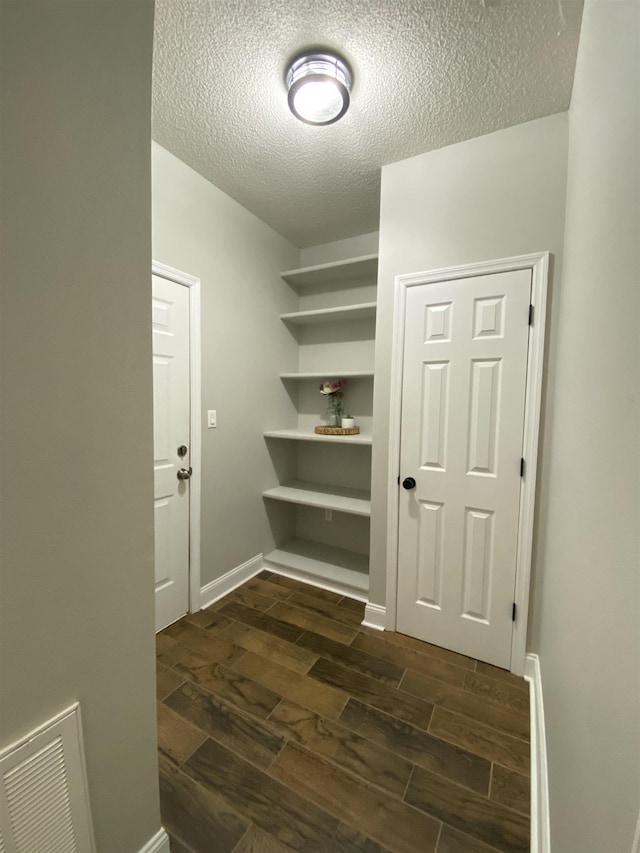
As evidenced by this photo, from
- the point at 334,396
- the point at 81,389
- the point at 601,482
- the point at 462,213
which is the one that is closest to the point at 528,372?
the point at 462,213

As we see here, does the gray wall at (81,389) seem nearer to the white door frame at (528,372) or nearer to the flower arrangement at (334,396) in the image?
the white door frame at (528,372)

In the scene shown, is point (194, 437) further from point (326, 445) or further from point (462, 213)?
point (462, 213)

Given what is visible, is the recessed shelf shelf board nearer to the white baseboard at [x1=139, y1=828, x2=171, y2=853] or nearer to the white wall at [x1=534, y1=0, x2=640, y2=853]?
the white wall at [x1=534, y1=0, x2=640, y2=853]

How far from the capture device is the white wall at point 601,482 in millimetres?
515

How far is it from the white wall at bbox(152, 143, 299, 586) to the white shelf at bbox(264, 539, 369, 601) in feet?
0.60

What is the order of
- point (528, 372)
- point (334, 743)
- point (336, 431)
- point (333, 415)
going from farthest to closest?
point (333, 415) → point (336, 431) → point (528, 372) → point (334, 743)

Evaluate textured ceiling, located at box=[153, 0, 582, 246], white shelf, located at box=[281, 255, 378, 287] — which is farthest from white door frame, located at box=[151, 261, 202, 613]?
white shelf, located at box=[281, 255, 378, 287]

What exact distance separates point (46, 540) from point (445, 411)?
68.1 inches

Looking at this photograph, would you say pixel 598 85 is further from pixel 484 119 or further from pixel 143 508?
pixel 143 508

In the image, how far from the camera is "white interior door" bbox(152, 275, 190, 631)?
75.2 inches

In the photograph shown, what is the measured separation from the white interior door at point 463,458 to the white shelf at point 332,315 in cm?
62

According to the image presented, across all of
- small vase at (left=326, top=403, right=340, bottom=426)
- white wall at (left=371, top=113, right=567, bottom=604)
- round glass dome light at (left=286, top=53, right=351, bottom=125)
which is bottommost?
small vase at (left=326, top=403, right=340, bottom=426)

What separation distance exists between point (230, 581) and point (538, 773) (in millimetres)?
1917

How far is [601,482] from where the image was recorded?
0.72 m
